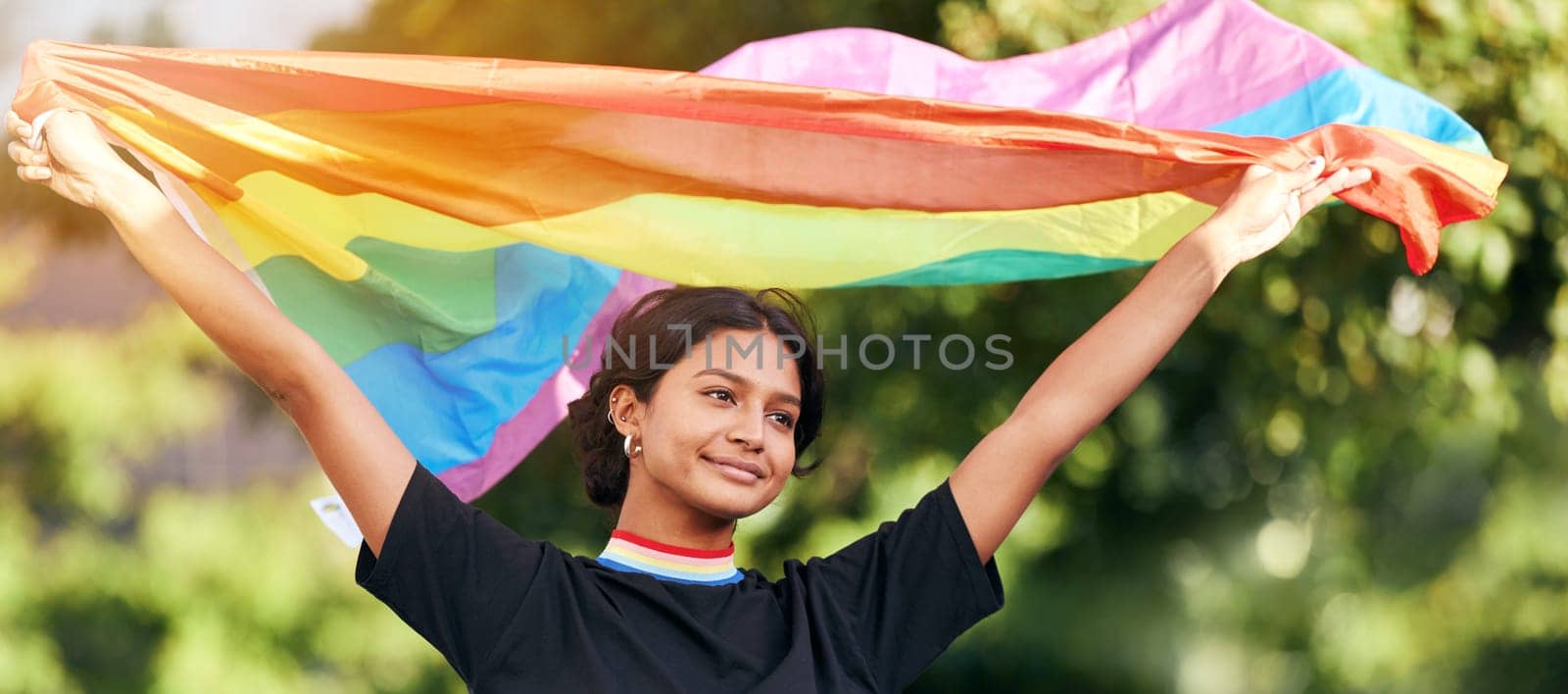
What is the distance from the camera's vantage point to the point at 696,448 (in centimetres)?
220

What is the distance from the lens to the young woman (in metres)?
2.00

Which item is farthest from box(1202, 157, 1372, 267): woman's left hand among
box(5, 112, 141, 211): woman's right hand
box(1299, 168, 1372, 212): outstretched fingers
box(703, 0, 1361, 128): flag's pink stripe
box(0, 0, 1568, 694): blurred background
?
box(0, 0, 1568, 694): blurred background

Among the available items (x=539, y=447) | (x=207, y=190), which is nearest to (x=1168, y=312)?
(x=207, y=190)

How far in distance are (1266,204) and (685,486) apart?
0.92 m

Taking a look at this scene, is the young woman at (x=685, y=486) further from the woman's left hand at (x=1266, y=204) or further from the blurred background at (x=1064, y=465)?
the blurred background at (x=1064, y=465)

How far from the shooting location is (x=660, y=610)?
211cm

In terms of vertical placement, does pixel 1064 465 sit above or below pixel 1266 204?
above

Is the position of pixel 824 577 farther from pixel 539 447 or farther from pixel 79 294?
pixel 79 294

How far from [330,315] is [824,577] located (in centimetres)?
88

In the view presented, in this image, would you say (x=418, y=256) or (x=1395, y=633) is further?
(x=1395, y=633)

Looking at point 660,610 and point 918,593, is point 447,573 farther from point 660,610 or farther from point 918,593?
point 918,593

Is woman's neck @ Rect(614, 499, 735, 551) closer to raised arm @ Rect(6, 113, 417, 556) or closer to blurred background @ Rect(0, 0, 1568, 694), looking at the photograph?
Answer: raised arm @ Rect(6, 113, 417, 556)

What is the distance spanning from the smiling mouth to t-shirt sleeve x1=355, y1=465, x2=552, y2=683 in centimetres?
28

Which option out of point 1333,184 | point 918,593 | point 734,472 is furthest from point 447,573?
point 1333,184
